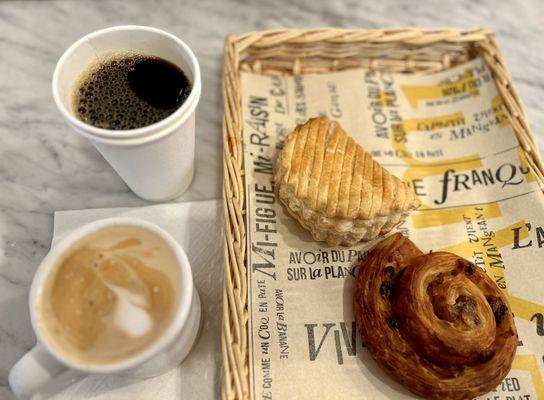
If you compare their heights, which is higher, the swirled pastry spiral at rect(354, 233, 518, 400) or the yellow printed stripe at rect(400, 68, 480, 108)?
the yellow printed stripe at rect(400, 68, 480, 108)

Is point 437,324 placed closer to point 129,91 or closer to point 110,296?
point 110,296

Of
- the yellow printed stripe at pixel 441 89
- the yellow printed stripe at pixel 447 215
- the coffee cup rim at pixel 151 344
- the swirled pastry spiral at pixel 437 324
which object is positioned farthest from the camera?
the yellow printed stripe at pixel 441 89

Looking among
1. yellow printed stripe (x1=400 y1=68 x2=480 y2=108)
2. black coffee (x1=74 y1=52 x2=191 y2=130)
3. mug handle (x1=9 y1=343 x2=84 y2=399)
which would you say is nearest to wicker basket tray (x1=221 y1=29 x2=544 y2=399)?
yellow printed stripe (x1=400 y1=68 x2=480 y2=108)

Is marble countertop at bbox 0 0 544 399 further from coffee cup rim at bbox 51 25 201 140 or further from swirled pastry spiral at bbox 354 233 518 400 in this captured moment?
swirled pastry spiral at bbox 354 233 518 400

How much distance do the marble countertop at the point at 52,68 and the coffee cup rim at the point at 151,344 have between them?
24cm

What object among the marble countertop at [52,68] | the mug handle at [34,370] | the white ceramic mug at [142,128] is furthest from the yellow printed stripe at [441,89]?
the mug handle at [34,370]

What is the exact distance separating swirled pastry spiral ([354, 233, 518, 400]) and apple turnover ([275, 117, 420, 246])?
83 millimetres

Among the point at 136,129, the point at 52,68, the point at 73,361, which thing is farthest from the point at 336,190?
the point at 52,68

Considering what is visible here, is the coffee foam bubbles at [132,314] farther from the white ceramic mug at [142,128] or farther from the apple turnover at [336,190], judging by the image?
the apple turnover at [336,190]

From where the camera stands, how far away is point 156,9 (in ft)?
4.29

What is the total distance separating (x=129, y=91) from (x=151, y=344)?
17.2 inches

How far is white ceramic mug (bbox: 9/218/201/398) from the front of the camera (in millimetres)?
677

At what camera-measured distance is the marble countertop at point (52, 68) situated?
0.98 m

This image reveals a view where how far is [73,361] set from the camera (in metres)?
0.67
